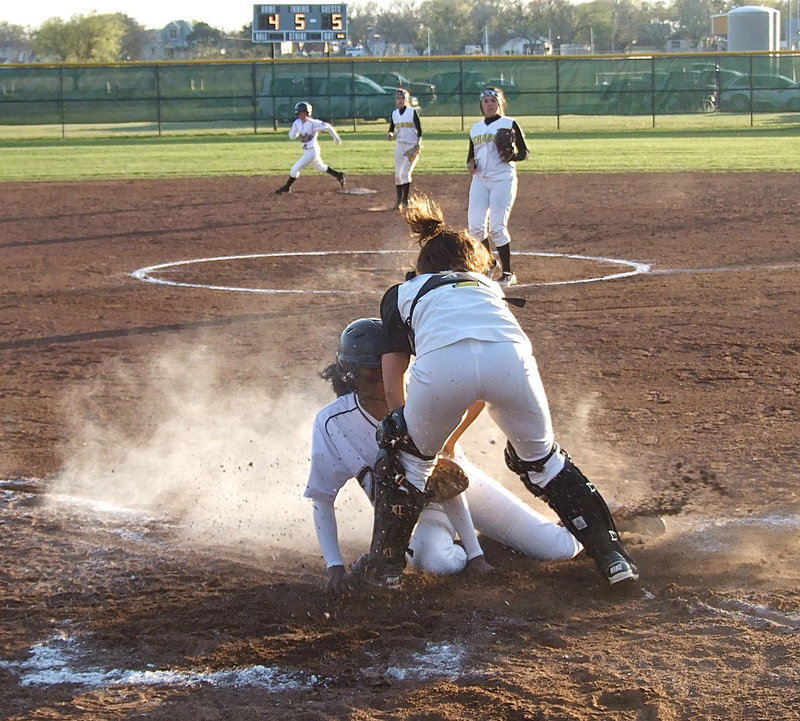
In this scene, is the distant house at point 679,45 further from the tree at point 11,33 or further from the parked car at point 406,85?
the parked car at point 406,85

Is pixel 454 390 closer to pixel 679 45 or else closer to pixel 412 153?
pixel 412 153

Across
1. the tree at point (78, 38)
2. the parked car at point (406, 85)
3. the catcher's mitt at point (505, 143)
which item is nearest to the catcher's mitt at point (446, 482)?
the catcher's mitt at point (505, 143)

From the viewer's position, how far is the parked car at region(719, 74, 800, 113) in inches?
1708

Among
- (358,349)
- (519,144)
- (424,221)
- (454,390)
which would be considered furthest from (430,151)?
(454,390)

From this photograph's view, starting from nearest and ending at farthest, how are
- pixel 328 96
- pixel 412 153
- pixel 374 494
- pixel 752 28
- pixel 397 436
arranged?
pixel 397 436, pixel 374 494, pixel 412 153, pixel 328 96, pixel 752 28

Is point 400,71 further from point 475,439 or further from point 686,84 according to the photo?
point 475,439

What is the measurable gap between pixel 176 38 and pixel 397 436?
132152 mm

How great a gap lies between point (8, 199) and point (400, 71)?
946 inches

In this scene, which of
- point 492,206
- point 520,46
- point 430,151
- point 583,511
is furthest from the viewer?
point 520,46

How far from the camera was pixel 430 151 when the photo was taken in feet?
101

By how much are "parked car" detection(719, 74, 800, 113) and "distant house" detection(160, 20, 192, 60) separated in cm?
8036

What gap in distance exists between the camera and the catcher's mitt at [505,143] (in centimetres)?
1258

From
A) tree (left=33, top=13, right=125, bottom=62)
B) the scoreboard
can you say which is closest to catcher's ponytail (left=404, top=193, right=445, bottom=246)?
the scoreboard

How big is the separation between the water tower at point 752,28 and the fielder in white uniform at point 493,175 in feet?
220
